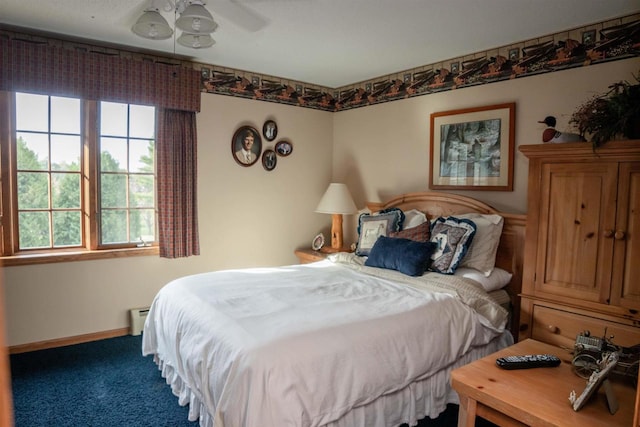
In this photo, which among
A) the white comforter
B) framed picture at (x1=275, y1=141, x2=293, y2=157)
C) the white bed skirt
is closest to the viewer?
the white comforter

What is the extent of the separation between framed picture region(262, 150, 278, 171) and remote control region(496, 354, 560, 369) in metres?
3.03

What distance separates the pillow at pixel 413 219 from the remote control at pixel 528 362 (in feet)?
5.58

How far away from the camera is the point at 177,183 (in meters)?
3.73

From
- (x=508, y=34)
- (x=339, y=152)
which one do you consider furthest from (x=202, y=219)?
(x=508, y=34)

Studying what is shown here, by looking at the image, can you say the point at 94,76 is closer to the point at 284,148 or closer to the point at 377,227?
the point at 284,148

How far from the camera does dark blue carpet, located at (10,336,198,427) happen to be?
2.35 meters

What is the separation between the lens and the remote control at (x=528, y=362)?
1854mm

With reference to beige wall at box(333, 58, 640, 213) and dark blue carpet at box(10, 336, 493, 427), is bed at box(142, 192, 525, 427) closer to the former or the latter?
dark blue carpet at box(10, 336, 493, 427)

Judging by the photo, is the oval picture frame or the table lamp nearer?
the table lamp

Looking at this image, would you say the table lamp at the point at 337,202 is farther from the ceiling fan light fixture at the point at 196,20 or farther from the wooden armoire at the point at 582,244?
the ceiling fan light fixture at the point at 196,20

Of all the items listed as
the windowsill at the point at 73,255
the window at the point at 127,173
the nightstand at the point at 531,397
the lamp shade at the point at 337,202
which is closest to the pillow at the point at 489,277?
the nightstand at the point at 531,397

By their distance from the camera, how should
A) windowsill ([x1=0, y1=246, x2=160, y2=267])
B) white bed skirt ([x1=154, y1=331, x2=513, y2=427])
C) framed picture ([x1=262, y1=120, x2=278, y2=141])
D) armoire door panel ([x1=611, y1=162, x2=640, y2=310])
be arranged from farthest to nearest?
framed picture ([x1=262, y1=120, x2=278, y2=141]), windowsill ([x1=0, y1=246, x2=160, y2=267]), armoire door panel ([x1=611, y1=162, x2=640, y2=310]), white bed skirt ([x1=154, y1=331, x2=513, y2=427])

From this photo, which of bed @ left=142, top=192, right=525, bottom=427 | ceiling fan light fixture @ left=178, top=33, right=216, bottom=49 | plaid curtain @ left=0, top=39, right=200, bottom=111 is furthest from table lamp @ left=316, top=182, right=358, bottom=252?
ceiling fan light fixture @ left=178, top=33, right=216, bottom=49

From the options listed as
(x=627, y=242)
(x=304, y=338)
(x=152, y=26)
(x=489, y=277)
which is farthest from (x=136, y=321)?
(x=627, y=242)
